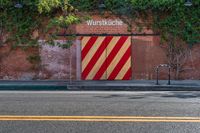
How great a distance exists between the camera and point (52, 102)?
1232 centimetres

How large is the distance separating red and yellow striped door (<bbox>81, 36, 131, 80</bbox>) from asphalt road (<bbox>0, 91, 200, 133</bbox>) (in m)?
5.37

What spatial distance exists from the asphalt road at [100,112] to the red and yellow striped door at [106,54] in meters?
5.37

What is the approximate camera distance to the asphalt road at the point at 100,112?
8656mm

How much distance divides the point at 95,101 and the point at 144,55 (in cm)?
732

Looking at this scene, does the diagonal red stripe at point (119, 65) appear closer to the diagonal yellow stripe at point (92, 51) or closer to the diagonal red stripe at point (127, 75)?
the diagonal red stripe at point (127, 75)

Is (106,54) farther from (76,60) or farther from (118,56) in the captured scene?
(76,60)

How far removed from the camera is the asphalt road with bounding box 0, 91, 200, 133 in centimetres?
866

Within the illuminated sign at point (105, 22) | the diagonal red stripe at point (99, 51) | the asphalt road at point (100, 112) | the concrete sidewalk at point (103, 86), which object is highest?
the illuminated sign at point (105, 22)

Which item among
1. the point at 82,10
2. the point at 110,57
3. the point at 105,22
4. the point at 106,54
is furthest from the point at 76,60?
the point at 82,10

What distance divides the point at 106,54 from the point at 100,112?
9229mm

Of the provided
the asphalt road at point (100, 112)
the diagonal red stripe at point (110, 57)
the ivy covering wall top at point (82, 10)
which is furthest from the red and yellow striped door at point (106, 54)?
the asphalt road at point (100, 112)

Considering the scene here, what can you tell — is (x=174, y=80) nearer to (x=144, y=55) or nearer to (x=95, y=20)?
(x=144, y=55)

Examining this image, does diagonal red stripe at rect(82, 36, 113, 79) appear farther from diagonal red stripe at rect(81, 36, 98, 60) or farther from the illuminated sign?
the illuminated sign

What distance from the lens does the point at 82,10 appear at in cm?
1983
